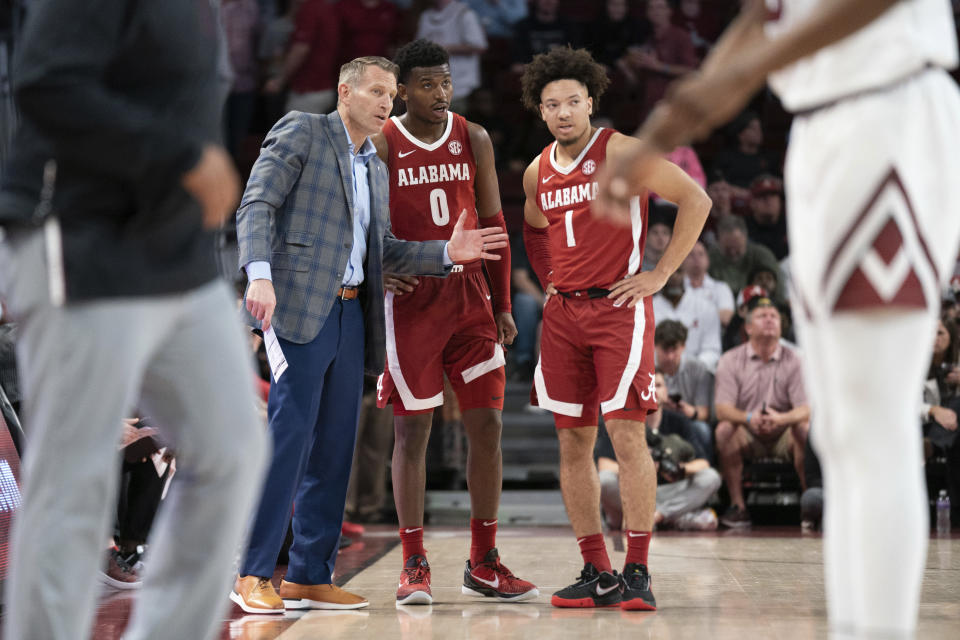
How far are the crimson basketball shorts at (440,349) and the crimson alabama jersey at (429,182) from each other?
0.85ft

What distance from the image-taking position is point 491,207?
4.94 m

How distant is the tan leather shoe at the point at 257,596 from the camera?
4031mm

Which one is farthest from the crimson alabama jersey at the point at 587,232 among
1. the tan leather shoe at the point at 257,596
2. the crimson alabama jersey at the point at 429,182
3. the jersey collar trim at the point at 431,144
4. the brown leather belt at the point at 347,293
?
the tan leather shoe at the point at 257,596

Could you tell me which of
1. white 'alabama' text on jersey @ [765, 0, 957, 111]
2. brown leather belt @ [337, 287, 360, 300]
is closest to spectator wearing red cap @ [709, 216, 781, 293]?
brown leather belt @ [337, 287, 360, 300]

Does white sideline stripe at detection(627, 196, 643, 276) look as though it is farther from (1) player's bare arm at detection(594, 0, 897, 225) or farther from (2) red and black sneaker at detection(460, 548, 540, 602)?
(1) player's bare arm at detection(594, 0, 897, 225)

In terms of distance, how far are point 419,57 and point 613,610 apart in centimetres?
247

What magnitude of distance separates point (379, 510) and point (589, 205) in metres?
4.30

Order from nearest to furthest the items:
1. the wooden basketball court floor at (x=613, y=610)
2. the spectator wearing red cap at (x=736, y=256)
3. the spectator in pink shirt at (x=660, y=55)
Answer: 1. the wooden basketball court floor at (x=613, y=610)
2. the spectator wearing red cap at (x=736, y=256)
3. the spectator in pink shirt at (x=660, y=55)

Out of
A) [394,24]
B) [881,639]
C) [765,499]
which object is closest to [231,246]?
[394,24]

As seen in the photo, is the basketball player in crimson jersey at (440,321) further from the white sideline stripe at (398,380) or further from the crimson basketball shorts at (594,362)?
the crimson basketball shorts at (594,362)

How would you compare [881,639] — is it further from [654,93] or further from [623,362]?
[654,93]

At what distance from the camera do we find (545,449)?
880 cm

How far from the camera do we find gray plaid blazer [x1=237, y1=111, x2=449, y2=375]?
4.14 meters

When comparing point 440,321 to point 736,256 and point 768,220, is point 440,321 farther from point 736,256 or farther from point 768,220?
point 768,220
